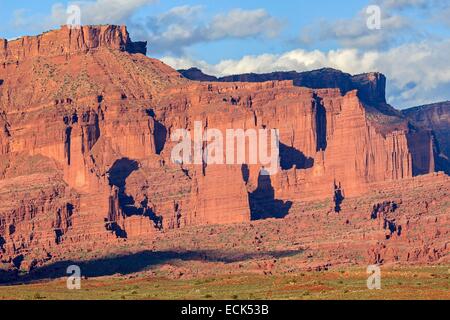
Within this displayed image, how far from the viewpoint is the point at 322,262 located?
199750mm
